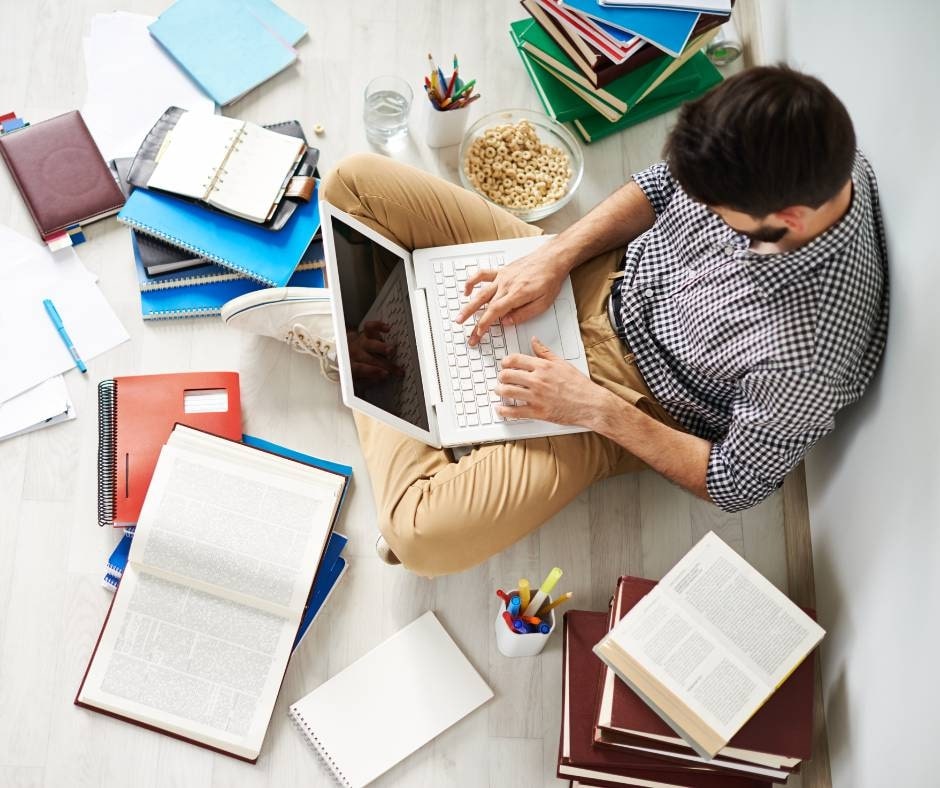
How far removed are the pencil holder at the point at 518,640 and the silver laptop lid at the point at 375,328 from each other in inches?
14.2

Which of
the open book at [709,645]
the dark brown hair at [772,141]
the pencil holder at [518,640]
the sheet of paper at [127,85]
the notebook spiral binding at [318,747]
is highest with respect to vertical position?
the dark brown hair at [772,141]

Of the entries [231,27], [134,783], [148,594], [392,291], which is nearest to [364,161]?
[392,291]

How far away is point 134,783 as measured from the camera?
1.52 m

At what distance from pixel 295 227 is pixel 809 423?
3.53 feet

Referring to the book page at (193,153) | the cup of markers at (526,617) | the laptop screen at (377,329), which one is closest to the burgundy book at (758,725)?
the cup of markers at (526,617)

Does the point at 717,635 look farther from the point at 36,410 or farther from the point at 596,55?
the point at 36,410

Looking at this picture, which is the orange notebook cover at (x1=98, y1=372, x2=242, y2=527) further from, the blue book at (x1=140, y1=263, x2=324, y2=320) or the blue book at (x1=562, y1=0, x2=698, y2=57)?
the blue book at (x1=562, y1=0, x2=698, y2=57)

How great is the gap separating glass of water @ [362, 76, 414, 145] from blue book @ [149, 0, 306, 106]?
0.24 m

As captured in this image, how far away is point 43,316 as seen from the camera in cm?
176

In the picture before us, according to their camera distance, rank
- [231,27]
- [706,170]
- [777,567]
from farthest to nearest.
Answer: [231,27] → [777,567] → [706,170]

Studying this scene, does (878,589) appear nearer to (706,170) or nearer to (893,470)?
(893,470)

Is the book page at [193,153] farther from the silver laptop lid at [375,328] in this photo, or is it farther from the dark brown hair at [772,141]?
the dark brown hair at [772,141]

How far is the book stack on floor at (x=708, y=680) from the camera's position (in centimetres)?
129

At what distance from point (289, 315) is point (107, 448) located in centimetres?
43
